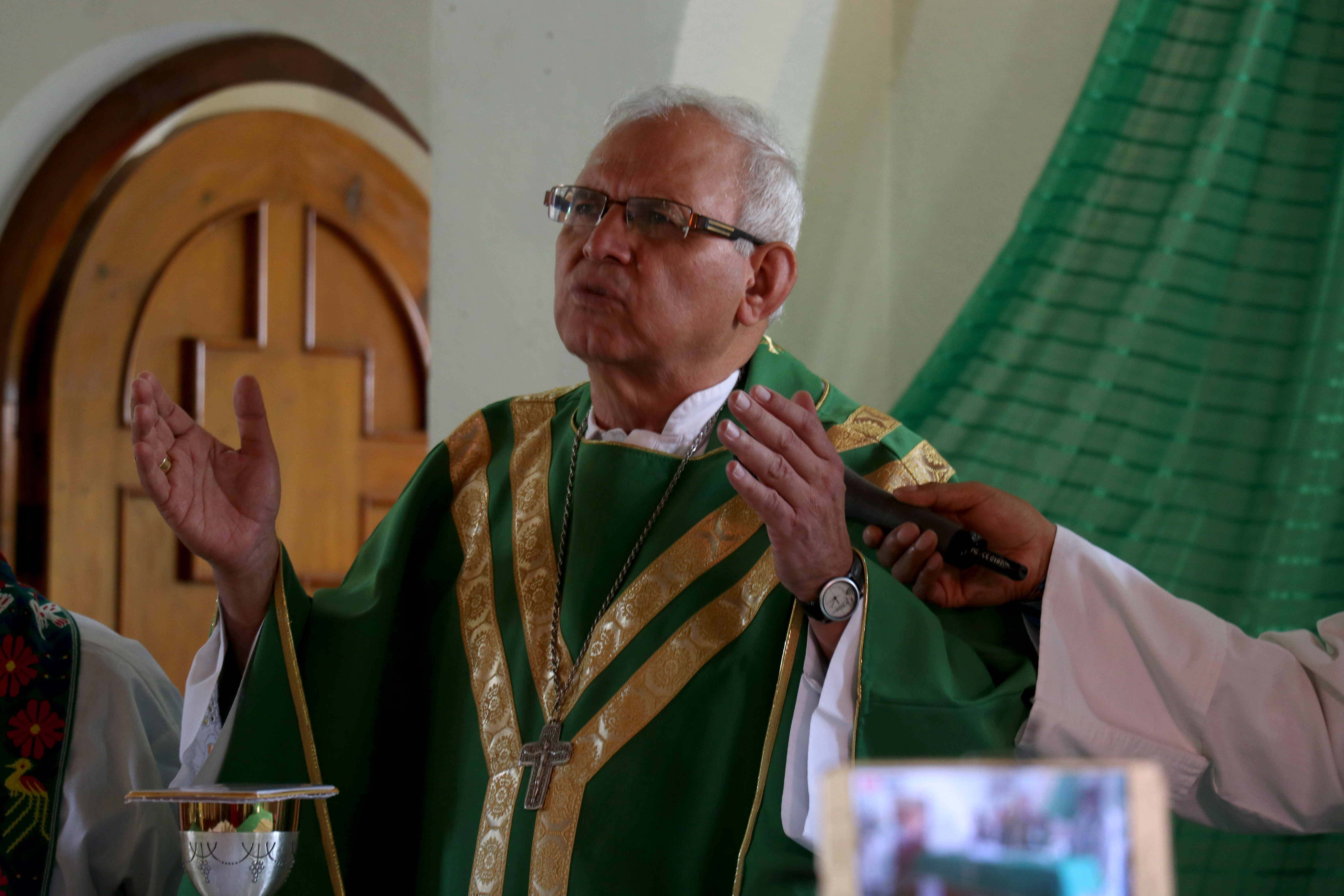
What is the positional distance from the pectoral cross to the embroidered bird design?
0.74 m

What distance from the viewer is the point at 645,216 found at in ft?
6.88

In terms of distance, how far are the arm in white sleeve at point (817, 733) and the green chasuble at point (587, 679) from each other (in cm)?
3

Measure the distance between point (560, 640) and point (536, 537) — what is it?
22 centimetres

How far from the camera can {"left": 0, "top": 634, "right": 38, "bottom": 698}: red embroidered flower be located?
1998mm

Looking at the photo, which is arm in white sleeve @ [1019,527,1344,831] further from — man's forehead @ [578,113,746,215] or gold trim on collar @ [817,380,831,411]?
man's forehead @ [578,113,746,215]

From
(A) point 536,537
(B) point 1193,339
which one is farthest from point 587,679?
(B) point 1193,339

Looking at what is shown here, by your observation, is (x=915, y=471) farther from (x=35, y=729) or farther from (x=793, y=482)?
(x=35, y=729)

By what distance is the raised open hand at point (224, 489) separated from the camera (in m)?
1.79

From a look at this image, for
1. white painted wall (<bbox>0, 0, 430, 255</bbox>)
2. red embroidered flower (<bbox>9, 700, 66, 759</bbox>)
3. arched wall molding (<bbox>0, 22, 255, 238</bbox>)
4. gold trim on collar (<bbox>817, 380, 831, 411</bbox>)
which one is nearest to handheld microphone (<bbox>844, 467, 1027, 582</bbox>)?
gold trim on collar (<bbox>817, 380, 831, 411</bbox>)

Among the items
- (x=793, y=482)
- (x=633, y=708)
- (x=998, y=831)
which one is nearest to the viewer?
(x=998, y=831)

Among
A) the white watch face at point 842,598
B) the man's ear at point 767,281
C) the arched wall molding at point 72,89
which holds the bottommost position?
the white watch face at point 842,598

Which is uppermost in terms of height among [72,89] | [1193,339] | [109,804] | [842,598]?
[72,89]

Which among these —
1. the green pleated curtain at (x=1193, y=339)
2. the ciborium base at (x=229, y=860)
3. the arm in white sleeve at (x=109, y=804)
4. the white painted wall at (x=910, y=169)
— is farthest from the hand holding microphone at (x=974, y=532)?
the white painted wall at (x=910, y=169)

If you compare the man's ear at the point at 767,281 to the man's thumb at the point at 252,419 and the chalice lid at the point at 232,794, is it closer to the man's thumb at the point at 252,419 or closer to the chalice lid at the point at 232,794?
the man's thumb at the point at 252,419
